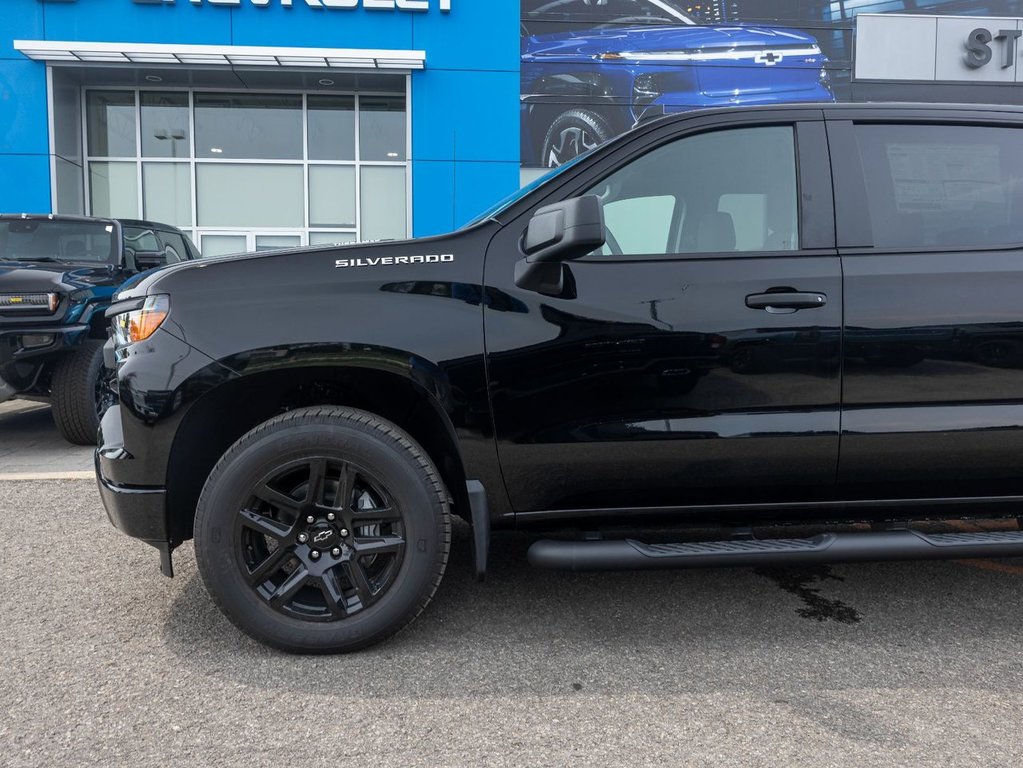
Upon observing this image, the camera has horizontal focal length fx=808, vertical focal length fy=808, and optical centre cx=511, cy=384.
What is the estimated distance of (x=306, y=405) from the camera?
2867 millimetres

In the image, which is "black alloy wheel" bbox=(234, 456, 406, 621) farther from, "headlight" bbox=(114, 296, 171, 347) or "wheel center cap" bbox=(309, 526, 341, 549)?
"headlight" bbox=(114, 296, 171, 347)

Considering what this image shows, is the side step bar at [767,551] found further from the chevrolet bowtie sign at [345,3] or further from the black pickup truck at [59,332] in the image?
the chevrolet bowtie sign at [345,3]

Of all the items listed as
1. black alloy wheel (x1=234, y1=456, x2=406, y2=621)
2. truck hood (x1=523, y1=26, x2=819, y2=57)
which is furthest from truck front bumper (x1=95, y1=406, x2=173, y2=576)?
truck hood (x1=523, y1=26, x2=819, y2=57)

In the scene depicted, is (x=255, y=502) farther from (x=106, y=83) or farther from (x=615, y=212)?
(x=106, y=83)

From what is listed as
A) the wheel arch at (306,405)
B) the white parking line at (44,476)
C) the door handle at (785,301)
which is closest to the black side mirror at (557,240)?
the wheel arch at (306,405)

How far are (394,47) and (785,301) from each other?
38.0ft

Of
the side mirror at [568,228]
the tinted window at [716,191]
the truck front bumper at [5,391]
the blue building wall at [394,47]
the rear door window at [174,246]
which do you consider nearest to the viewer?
the side mirror at [568,228]

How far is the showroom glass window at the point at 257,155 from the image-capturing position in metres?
13.6

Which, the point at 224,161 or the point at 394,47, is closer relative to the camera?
the point at 394,47

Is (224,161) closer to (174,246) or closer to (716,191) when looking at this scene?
(174,246)

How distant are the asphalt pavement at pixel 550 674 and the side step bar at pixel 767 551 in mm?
317

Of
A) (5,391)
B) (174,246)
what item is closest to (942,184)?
(5,391)

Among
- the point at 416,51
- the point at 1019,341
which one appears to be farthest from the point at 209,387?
the point at 416,51

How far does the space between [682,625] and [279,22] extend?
12.3m
